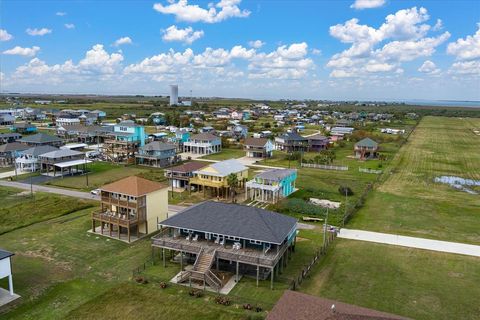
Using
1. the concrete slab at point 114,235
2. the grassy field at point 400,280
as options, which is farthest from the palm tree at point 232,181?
the grassy field at point 400,280

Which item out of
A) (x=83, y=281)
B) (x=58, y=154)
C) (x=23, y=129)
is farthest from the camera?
(x=23, y=129)

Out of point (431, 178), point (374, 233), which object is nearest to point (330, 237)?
point (374, 233)

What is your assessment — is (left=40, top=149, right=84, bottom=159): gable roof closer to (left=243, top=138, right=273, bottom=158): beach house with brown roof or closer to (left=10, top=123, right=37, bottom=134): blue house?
(left=243, top=138, right=273, bottom=158): beach house with brown roof

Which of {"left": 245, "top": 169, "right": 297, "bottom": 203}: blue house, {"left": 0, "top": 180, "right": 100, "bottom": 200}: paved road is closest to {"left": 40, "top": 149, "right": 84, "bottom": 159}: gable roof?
{"left": 0, "top": 180, "right": 100, "bottom": 200}: paved road

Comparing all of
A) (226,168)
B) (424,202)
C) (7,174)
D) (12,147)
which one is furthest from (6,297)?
Result: (12,147)

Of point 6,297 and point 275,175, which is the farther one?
point 275,175

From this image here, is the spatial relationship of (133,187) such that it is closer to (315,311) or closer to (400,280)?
(315,311)

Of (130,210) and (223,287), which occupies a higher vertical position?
(130,210)
